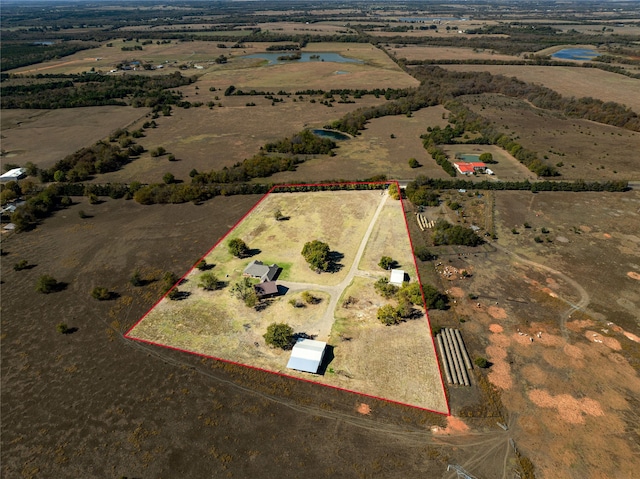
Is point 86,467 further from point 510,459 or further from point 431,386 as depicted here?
point 510,459

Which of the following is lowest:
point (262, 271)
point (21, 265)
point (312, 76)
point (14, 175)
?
point (21, 265)

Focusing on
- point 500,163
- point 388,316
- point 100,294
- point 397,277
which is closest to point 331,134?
point 500,163

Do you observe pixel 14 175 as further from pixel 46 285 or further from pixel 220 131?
pixel 220 131

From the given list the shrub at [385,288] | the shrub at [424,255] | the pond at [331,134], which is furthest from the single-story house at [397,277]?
the pond at [331,134]

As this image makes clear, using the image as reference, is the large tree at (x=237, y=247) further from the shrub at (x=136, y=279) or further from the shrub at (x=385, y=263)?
the shrub at (x=385, y=263)

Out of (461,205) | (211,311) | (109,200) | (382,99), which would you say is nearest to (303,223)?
(211,311)
